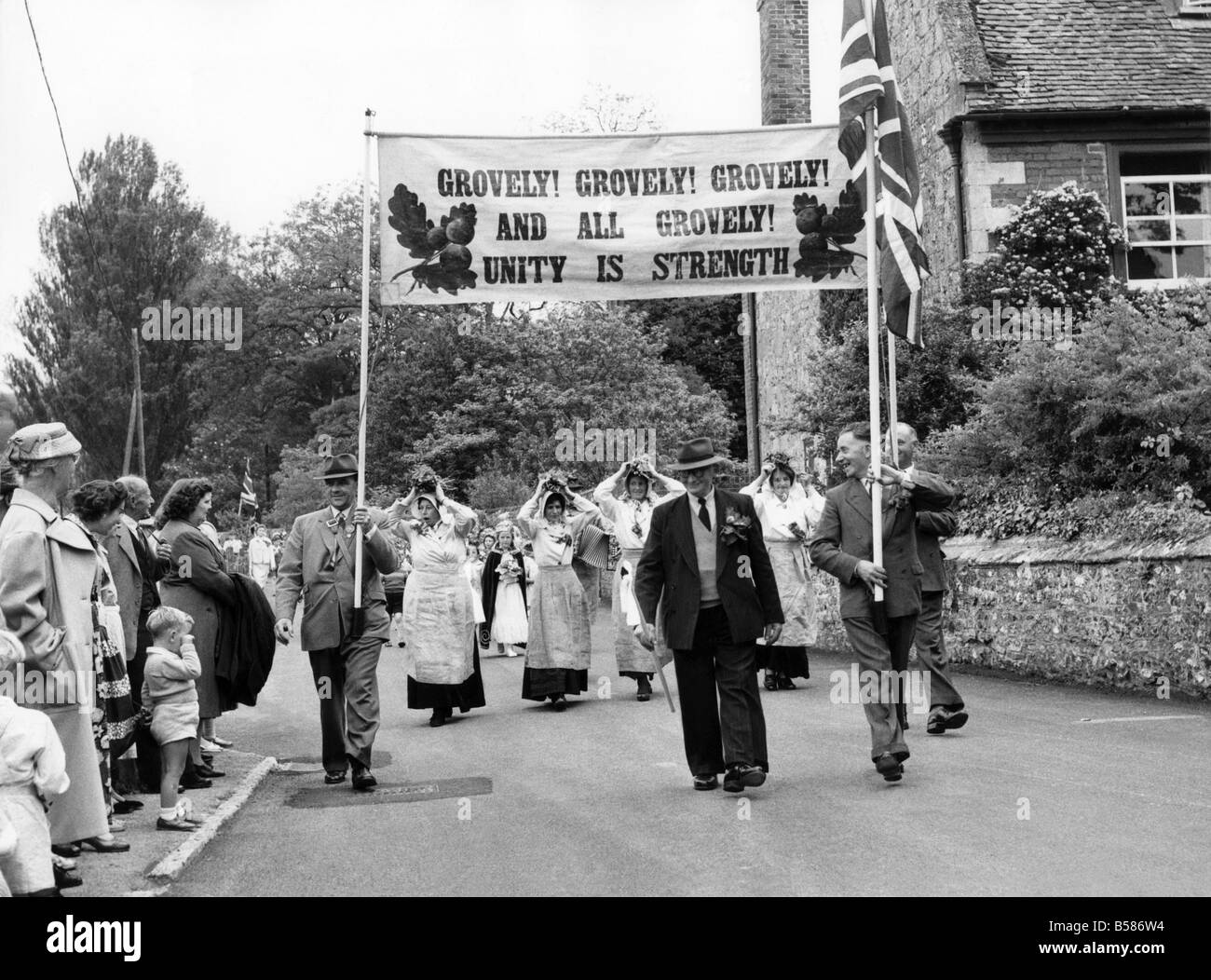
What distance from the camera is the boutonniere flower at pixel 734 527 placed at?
29.8 ft

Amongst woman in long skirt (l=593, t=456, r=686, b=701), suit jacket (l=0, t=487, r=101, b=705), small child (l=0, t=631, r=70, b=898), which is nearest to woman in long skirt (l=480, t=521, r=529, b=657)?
woman in long skirt (l=593, t=456, r=686, b=701)

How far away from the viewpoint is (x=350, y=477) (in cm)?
1031

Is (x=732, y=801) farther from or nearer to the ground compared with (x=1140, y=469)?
nearer to the ground

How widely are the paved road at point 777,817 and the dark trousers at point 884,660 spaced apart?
261 millimetres

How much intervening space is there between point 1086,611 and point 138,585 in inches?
324

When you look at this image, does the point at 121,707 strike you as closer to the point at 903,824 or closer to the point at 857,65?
the point at 903,824

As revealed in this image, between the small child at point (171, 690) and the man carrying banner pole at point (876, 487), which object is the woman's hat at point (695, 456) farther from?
the small child at point (171, 690)

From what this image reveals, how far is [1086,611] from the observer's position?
13445mm

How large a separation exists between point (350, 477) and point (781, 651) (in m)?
5.79

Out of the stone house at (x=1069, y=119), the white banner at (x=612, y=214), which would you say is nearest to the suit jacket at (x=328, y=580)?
the white banner at (x=612, y=214)

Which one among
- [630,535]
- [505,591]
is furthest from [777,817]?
[505,591]

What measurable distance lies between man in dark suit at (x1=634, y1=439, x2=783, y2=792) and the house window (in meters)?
16.1

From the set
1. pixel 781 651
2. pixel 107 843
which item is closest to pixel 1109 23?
pixel 781 651
